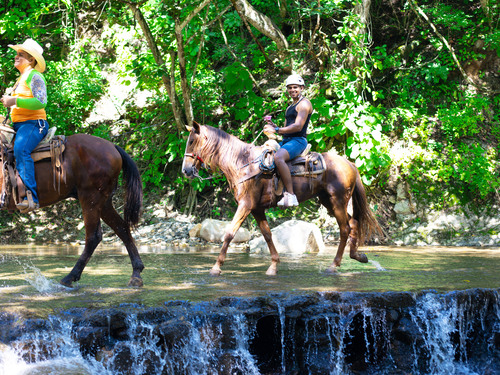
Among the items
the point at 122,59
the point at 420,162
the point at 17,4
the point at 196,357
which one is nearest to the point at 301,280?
the point at 196,357

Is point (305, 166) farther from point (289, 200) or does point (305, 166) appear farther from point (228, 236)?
point (228, 236)

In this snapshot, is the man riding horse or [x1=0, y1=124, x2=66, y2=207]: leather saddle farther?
the man riding horse

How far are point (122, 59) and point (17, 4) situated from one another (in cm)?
471

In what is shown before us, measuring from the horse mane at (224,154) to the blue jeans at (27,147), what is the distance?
2.33m

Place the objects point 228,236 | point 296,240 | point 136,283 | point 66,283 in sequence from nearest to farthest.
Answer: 1. point 66,283
2. point 136,283
3. point 228,236
4. point 296,240

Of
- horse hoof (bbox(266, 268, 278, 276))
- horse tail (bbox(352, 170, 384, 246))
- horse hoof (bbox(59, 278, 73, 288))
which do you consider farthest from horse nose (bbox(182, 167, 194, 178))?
horse tail (bbox(352, 170, 384, 246))

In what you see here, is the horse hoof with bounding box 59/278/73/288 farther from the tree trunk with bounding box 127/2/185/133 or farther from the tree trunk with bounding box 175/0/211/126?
the tree trunk with bounding box 127/2/185/133

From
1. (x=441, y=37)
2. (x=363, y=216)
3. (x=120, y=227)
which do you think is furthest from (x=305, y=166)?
(x=441, y=37)

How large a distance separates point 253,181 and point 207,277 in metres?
1.55

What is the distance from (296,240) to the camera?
10.9m

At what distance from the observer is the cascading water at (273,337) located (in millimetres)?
4504

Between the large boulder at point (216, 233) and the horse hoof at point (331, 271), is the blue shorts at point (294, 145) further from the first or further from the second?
the large boulder at point (216, 233)

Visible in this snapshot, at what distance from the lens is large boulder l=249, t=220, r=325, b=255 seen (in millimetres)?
10883

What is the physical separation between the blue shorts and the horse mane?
0.57 meters
